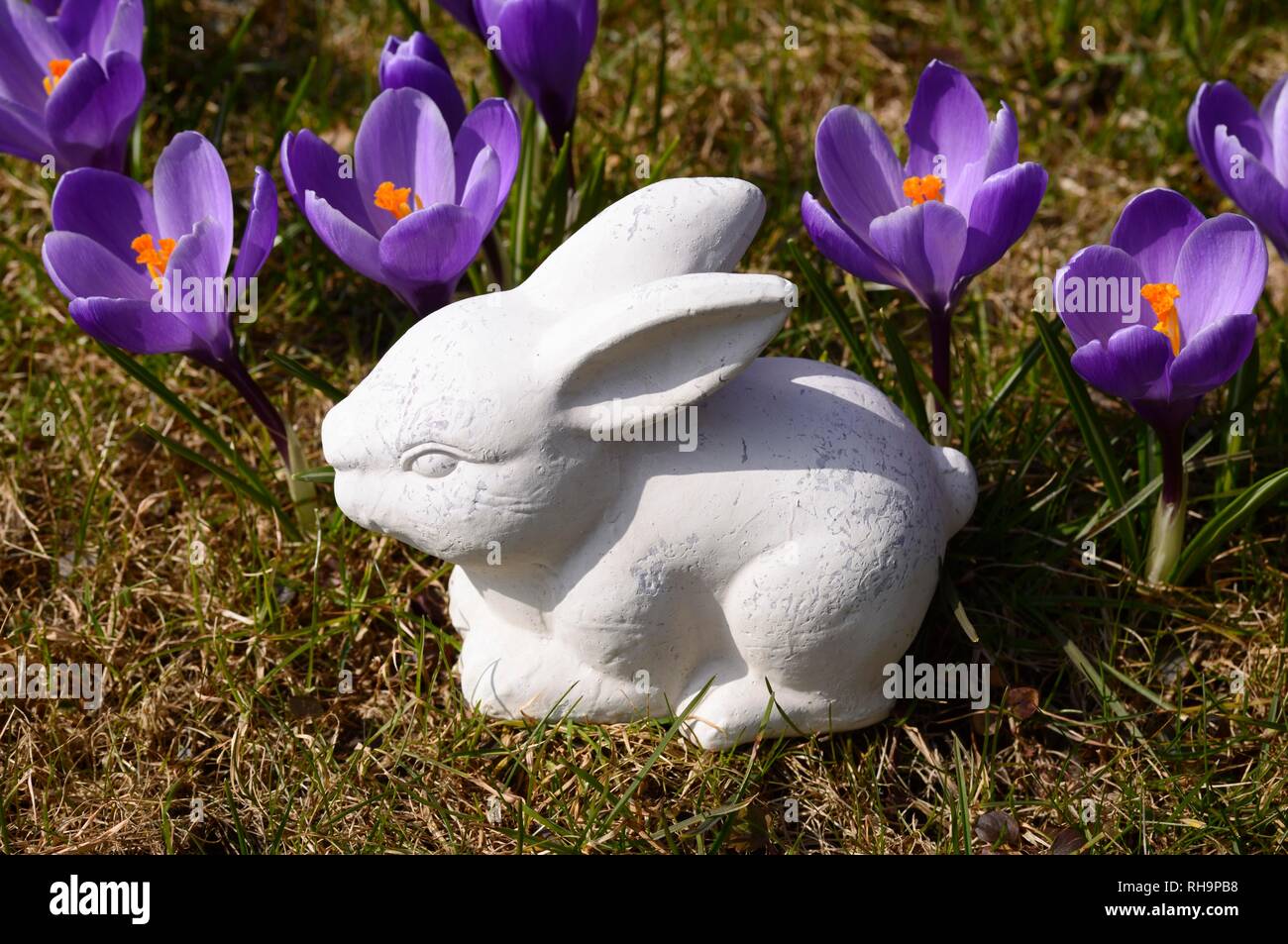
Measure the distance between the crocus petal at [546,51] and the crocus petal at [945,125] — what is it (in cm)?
69

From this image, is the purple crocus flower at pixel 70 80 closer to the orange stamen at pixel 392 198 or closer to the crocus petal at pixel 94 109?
the crocus petal at pixel 94 109

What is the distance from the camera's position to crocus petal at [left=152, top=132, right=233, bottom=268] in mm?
2699

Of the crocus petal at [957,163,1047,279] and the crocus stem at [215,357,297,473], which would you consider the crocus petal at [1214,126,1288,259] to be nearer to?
the crocus petal at [957,163,1047,279]

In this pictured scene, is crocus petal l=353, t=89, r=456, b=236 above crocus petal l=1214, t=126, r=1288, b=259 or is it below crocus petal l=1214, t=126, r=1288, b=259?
above

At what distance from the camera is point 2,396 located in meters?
3.38

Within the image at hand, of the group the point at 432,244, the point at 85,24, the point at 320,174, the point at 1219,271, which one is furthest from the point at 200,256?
the point at 1219,271

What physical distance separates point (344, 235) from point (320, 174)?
22 centimetres

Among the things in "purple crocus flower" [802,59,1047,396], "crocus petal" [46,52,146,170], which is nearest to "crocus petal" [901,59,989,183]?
"purple crocus flower" [802,59,1047,396]

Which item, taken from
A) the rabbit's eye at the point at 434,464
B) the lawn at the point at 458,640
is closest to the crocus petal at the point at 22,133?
the lawn at the point at 458,640

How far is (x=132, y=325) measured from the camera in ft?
8.04

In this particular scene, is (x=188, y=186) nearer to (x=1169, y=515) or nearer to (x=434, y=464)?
(x=434, y=464)

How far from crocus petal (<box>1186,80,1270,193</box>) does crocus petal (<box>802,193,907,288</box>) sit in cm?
69

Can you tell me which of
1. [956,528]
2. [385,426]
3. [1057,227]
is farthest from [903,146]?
[385,426]

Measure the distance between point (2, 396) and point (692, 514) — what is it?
198 cm
